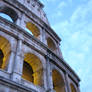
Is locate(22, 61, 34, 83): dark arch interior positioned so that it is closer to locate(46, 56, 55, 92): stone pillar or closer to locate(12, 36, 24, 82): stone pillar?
locate(46, 56, 55, 92): stone pillar

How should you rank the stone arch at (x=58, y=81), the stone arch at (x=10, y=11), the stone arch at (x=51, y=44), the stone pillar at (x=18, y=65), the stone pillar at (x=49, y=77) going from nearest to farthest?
the stone pillar at (x=18, y=65)
the stone pillar at (x=49, y=77)
the stone arch at (x=58, y=81)
the stone arch at (x=10, y=11)
the stone arch at (x=51, y=44)

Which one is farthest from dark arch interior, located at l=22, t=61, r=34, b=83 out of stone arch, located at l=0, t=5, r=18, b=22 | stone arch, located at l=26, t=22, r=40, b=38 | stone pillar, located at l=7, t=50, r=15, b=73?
stone arch, located at l=0, t=5, r=18, b=22

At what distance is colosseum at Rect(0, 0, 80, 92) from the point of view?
381 inches

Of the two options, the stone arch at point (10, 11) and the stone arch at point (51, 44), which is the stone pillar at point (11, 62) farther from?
the stone arch at point (51, 44)

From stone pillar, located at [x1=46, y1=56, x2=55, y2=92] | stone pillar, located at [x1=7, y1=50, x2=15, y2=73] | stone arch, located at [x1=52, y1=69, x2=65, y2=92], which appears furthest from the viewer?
stone arch, located at [x1=52, y1=69, x2=65, y2=92]

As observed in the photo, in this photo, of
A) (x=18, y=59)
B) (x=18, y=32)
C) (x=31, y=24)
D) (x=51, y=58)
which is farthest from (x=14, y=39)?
(x=31, y=24)

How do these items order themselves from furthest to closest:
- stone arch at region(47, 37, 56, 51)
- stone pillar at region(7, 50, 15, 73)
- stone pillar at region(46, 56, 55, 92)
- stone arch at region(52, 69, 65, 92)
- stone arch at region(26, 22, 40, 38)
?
stone arch at region(47, 37, 56, 51), stone arch at region(26, 22, 40, 38), stone arch at region(52, 69, 65, 92), stone pillar at region(46, 56, 55, 92), stone pillar at region(7, 50, 15, 73)

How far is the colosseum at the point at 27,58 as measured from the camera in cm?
967

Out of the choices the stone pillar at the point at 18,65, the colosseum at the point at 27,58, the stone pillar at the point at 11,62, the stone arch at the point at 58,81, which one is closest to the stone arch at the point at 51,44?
the colosseum at the point at 27,58

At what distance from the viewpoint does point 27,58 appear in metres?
13.0

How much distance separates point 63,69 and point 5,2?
8.39m

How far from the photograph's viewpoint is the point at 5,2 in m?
15.1

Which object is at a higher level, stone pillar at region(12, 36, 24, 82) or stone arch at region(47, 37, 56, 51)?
stone arch at region(47, 37, 56, 51)

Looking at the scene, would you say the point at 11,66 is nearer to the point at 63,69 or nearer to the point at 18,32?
the point at 18,32
